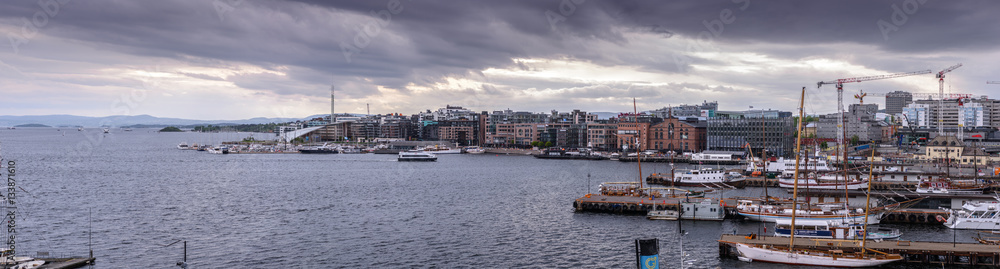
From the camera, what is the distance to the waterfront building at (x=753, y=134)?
98750mm

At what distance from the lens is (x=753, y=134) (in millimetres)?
102000

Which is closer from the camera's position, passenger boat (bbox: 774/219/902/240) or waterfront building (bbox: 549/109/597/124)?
passenger boat (bbox: 774/219/902/240)

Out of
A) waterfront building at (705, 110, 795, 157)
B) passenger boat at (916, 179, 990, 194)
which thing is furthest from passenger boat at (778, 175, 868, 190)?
waterfront building at (705, 110, 795, 157)

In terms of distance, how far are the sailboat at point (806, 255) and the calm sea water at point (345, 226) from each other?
2.27 ft

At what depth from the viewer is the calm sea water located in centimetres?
2759

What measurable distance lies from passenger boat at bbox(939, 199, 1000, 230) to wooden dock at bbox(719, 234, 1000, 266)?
24.9 feet

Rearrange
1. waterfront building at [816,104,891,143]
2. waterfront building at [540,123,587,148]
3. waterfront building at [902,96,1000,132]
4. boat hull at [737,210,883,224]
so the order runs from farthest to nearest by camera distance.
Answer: waterfront building at [902,96,1000,132] < waterfront building at [816,104,891,143] < waterfront building at [540,123,587,148] < boat hull at [737,210,883,224]

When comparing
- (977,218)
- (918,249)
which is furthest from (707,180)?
(918,249)

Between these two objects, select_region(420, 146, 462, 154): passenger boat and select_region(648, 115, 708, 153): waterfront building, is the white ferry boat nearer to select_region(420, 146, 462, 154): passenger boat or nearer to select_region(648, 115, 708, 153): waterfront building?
select_region(648, 115, 708, 153): waterfront building

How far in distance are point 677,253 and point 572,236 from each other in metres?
5.69

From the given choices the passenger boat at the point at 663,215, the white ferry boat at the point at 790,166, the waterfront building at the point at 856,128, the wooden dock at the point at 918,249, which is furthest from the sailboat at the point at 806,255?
the waterfront building at the point at 856,128

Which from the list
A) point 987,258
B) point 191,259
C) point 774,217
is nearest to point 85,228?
point 191,259

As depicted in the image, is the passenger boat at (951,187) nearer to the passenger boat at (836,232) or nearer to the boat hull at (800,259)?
the passenger boat at (836,232)

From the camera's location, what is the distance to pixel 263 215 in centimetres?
3919
